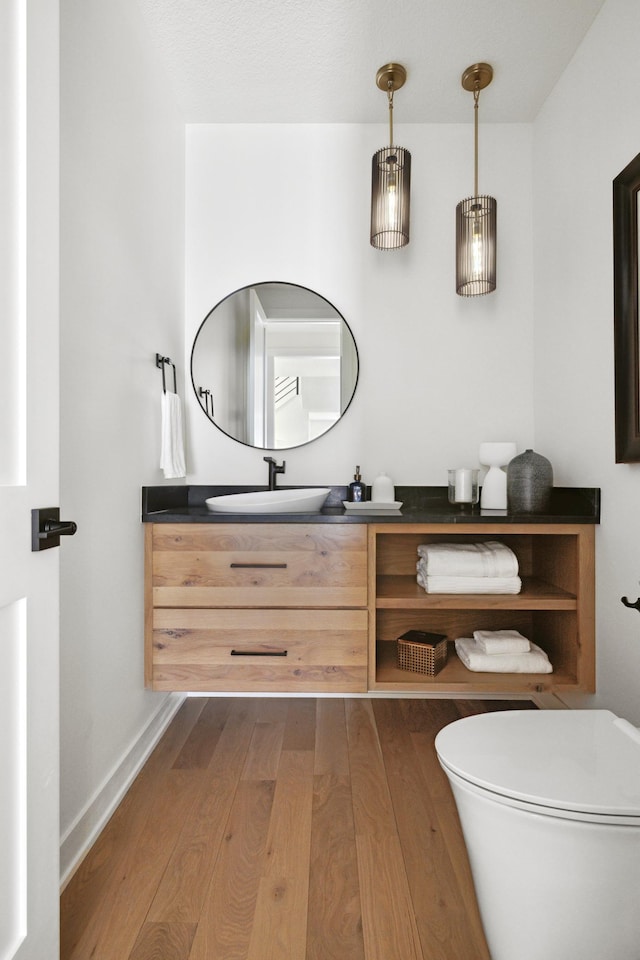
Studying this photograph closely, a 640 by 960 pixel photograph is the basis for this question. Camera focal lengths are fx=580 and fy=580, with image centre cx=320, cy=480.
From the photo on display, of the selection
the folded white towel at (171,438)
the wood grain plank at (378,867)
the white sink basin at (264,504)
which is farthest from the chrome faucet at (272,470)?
the wood grain plank at (378,867)

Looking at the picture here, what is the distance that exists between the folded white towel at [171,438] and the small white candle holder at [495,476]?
46.5 inches

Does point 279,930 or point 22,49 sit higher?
point 22,49

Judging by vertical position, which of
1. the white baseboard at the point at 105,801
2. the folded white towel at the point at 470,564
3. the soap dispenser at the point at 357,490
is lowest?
the white baseboard at the point at 105,801

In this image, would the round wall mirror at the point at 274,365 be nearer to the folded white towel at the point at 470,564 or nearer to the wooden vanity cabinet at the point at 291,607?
the wooden vanity cabinet at the point at 291,607

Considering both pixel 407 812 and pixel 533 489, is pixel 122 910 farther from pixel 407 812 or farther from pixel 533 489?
pixel 533 489

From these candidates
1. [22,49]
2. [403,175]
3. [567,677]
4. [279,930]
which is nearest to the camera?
[22,49]

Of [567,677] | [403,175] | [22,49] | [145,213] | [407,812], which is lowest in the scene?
[407,812]

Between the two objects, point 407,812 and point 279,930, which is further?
point 407,812

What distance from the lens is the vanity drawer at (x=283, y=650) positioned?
6.26ft

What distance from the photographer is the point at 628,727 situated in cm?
120

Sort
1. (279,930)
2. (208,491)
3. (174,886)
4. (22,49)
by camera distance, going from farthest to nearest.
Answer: (208,491) < (174,886) < (279,930) < (22,49)

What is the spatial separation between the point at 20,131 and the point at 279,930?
1563mm

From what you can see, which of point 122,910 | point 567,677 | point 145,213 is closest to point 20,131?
point 145,213

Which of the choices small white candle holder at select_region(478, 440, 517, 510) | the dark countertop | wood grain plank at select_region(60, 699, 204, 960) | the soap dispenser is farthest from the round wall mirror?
wood grain plank at select_region(60, 699, 204, 960)
